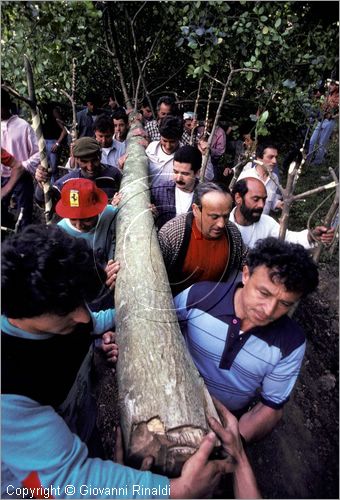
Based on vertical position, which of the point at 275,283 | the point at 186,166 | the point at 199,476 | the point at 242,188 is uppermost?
the point at 186,166

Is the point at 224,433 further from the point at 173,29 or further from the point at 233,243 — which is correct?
the point at 173,29

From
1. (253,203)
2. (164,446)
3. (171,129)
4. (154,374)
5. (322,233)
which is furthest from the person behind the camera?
(171,129)

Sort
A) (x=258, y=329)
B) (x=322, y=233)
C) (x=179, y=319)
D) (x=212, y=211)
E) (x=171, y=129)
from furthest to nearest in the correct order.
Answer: (x=171, y=129) → (x=212, y=211) → (x=322, y=233) → (x=179, y=319) → (x=258, y=329)

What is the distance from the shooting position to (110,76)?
7227 millimetres

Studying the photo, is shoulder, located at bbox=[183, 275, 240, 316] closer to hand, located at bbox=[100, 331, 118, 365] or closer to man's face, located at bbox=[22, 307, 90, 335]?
hand, located at bbox=[100, 331, 118, 365]

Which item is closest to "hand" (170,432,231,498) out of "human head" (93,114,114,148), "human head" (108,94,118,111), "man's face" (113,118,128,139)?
"human head" (93,114,114,148)

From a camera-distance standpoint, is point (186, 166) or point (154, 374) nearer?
point (154, 374)

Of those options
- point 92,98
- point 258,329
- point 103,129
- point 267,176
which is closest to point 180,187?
point 267,176

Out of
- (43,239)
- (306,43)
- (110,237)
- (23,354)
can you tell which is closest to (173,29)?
(306,43)

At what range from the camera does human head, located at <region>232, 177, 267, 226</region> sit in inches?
117

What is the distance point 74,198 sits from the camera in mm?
2611

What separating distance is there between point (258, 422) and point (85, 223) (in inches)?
73.3

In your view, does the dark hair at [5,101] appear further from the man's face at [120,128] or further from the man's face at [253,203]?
the man's face at [253,203]

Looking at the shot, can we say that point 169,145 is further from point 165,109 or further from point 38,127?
point 38,127
